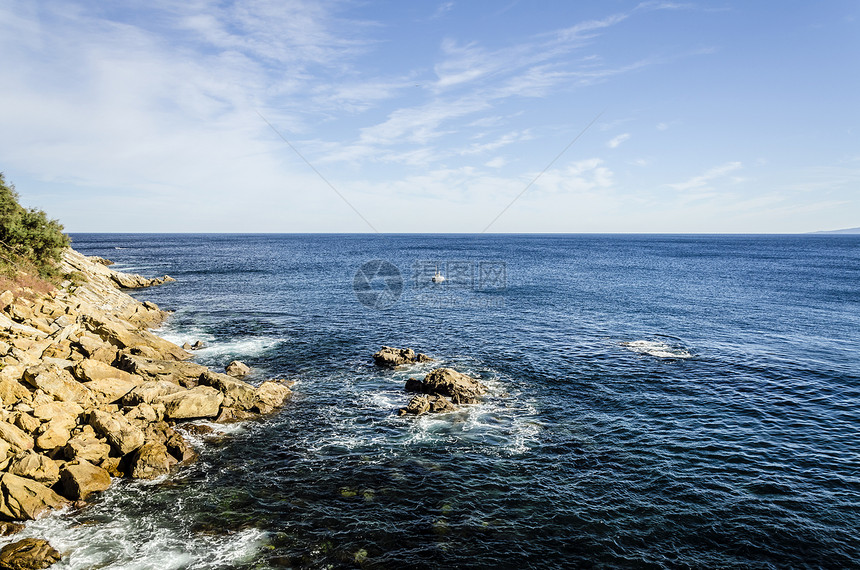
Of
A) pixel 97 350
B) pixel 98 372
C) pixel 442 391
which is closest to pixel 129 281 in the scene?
pixel 97 350

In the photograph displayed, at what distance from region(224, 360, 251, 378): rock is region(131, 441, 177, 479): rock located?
1365 cm

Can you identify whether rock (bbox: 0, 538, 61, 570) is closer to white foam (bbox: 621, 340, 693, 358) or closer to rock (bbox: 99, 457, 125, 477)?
rock (bbox: 99, 457, 125, 477)

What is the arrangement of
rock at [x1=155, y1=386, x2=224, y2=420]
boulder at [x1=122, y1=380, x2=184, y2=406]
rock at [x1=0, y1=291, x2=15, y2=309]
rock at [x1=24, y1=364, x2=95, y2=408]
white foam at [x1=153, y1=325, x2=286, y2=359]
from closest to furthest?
rock at [x1=24, y1=364, x2=95, y2=408], boulder at [x1=122, y1=380, x2=184, y2=406], rock at [x1=155, y1=386, x2=224, y2=420], rock at [x1=0, y1=291, x2=15, y2=309], white foam at [x1=153, y1=325, x2=286, y2=359]

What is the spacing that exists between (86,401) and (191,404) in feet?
20.2

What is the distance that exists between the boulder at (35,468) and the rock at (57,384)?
557 centimetres

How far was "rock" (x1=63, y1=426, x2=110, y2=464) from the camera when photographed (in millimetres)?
24741

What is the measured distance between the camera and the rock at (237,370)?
4075cm

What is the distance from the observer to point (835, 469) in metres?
26.6

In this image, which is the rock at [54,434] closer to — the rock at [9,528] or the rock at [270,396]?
the rock at [9,528]

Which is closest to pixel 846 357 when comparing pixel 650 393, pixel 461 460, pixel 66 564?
pixel 650 393

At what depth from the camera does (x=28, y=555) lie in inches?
740

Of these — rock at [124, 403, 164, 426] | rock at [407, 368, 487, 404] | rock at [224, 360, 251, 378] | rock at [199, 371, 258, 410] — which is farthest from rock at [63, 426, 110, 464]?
rock at [407, 368, 487, 404]

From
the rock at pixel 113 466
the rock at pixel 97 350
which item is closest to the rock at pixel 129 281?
the rock at pixel 97 350

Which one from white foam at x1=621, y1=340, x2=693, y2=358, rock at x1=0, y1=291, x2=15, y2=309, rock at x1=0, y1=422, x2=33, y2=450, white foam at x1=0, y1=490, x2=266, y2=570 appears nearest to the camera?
white foam at x1=0, y1=490, x2=266, y2=570
